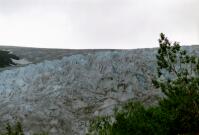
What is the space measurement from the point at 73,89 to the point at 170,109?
556 inches

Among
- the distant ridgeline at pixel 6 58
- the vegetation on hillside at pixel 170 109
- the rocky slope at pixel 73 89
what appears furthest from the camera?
the distant ridgeline at pixel 6 58

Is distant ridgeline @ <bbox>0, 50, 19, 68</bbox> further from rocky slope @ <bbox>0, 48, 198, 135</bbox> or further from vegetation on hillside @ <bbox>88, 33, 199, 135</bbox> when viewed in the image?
vegetation on hillside @ <bbox>88, 33, 199, 135</bbox>

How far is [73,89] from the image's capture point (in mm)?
28062

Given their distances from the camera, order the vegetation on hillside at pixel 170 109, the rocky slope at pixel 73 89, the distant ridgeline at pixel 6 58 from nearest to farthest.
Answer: the vegetation on hillside at pixel 170 109 < the rocky slope at pixel 73 89 < the distant ridgeline at pixel 6 58

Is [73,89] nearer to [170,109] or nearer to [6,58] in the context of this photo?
[170,109]

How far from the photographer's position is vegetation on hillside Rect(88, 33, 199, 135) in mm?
12469

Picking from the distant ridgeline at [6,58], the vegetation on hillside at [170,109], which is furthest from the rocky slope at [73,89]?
the distant ridgeline at [6,58]

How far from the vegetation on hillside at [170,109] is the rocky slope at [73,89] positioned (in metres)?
9.85

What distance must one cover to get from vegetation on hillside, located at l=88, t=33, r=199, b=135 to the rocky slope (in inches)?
388

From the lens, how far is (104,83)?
28016 mm

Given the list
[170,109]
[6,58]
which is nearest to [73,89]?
[170,109]

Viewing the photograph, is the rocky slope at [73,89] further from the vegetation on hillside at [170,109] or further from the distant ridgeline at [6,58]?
the distant ridgeline at [6,58]

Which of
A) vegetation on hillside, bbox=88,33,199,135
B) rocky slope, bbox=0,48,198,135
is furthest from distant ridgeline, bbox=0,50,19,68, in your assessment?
vegetation on hillside, bbox=88,33,199,135

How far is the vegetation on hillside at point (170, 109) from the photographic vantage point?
40.9ft
